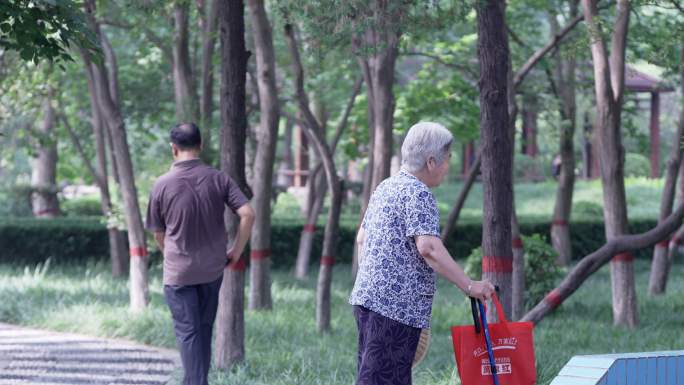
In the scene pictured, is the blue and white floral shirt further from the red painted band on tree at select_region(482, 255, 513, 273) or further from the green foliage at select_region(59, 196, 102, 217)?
the green foliage at select_region(59, 196, 102, 217)

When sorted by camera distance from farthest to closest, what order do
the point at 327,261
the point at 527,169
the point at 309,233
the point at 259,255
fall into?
the point at 527,169 → the point at 309,233 → the point at 259,255 → the point at 327,261

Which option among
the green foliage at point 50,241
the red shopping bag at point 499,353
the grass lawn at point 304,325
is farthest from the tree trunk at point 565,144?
the red shopping bag at point 499,353

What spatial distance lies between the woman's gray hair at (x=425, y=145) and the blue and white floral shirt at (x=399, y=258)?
0.07 m

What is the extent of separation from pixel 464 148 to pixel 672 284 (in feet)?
81.1

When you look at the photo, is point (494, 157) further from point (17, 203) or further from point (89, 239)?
point (17, 203)

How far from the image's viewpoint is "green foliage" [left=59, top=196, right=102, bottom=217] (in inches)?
1327

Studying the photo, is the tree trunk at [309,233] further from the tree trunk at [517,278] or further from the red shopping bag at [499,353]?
the red shopping bag at [499,353]

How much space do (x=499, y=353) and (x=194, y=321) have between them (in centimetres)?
252

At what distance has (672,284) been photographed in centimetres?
1898

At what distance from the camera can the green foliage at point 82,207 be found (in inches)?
1327

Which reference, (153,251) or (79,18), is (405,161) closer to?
(79,18)

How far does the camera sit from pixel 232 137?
8914mm

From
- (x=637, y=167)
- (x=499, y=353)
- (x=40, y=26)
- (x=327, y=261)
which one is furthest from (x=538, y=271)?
(x=637, y=167)

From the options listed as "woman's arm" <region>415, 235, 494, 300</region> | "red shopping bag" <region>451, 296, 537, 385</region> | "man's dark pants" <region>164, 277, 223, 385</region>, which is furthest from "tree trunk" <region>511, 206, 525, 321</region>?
"woman's arm" <region>415, 235, 494, 300</region>
